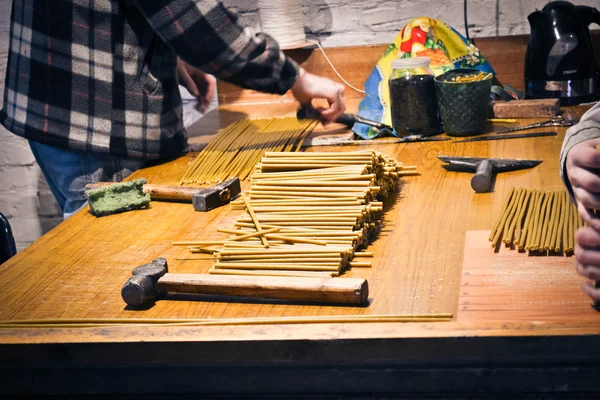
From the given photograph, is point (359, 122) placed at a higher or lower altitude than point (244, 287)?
lower

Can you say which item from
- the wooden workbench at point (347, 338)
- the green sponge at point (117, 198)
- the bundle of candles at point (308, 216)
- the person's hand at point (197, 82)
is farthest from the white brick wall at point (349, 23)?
the wooden workbench at point (347, 338)

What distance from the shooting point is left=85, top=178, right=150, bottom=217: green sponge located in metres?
2.03

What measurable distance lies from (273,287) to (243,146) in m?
1.16

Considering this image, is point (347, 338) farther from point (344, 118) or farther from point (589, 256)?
point (344, 118)

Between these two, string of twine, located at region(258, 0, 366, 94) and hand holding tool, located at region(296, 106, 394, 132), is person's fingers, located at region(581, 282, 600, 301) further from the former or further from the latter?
string of twine, located at region(258, 0, 366, 94)

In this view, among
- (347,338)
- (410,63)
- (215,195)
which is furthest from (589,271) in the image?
(410,63)

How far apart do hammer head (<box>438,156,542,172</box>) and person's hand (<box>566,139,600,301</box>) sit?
2.50 ft

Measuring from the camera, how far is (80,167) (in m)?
2.41

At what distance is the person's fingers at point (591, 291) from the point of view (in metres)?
1.25

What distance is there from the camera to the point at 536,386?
117 cm

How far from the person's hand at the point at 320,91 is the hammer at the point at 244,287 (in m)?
1.19

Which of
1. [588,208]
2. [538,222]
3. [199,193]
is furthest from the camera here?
[199,193]

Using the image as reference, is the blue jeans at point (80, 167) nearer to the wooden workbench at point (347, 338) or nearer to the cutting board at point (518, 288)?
the wooden workbench at point (347, 338)

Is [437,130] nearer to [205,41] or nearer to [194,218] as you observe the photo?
[205,41]
